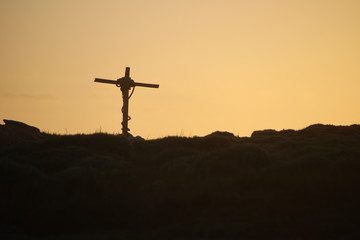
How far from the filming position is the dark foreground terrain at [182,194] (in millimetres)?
20328

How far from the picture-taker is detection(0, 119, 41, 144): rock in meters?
39.8

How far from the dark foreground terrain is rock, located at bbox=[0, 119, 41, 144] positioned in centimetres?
901

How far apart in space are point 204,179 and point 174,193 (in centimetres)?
214

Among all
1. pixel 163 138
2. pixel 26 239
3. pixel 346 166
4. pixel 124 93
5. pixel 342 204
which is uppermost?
pixel 124 93

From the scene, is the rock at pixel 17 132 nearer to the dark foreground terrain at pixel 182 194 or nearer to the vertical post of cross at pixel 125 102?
the vertical post of cross at pixel 125 102

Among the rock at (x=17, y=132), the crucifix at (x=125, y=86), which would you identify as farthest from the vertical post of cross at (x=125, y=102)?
the rock at (x=17, y=132)

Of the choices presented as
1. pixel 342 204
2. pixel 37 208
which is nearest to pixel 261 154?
pixel 342 204

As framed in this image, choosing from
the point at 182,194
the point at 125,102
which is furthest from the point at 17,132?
the point at 182,194

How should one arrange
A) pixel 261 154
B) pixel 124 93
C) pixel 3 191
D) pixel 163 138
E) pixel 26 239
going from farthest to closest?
1. pixel 124 93
2. pixel 163 138
3. pixel 261 154
4. pixel 3 191
5. pixel 26 239

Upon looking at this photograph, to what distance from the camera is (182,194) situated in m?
23.1

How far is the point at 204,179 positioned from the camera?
25.0 meters

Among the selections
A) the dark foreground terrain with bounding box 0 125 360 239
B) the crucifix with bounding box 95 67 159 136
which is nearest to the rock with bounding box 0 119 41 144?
the crucifix with bounding box 95 67 159 136

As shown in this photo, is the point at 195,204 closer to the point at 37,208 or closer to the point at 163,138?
the point at 37,208

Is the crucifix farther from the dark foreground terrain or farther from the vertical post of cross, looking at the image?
the dark foreground terrain
